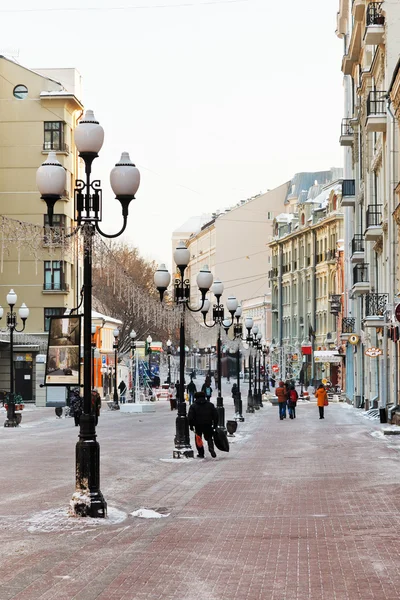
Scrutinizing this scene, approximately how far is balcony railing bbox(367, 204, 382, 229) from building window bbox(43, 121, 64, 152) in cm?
2366

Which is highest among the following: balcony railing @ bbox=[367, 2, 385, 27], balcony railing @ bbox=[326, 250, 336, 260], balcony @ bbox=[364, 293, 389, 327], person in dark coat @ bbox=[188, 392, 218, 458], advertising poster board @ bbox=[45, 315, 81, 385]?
balcony railing @ bbox=[367, 2, 385, 27]

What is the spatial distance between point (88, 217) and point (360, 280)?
134 ft

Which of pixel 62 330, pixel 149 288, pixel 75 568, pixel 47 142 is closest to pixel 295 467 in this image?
→ pixel 62 330

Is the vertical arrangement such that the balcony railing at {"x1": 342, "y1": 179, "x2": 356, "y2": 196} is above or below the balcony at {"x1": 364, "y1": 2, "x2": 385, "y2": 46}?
below

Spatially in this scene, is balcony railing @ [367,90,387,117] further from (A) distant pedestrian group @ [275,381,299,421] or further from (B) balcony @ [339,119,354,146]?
(B) balcony @ [339,119,354,146]

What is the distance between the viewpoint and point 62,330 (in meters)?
15.6

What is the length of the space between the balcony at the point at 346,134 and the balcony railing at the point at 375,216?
1433 cm

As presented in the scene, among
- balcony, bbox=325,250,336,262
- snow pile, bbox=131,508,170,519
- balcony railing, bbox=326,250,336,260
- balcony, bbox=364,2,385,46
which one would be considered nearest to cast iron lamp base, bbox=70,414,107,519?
snow pile, bbox=131,508,170,519

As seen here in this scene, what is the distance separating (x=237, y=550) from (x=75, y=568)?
1.75 metres

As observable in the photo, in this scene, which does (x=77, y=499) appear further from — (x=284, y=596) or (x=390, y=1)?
(x=390, y=1)

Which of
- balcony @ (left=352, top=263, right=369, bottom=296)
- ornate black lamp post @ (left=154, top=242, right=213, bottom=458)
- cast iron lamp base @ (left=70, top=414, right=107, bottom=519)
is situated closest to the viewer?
cast iron lamp base @ (left=70, top=414, right=107, bottom=519)

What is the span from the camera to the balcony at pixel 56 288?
65375 millimetres

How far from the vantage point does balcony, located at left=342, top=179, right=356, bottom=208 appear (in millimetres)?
60281

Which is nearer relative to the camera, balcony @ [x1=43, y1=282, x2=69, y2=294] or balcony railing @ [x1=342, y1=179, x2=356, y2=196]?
balcony railing @ [x1=342, y1=179, x2=356, y2=196]
